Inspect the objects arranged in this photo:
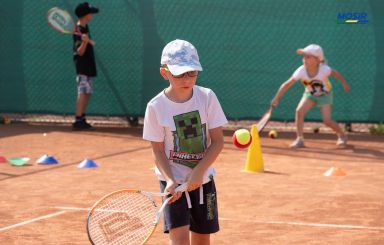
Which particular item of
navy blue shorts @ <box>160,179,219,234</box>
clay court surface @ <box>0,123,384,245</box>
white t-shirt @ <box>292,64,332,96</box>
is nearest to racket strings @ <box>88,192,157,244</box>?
navy blue shorts @ <box>160,179,219,234</box>

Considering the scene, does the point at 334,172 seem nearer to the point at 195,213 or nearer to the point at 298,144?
the point at 298,144

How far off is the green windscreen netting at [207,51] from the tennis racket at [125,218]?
8444 mm

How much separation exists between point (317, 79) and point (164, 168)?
274 inches

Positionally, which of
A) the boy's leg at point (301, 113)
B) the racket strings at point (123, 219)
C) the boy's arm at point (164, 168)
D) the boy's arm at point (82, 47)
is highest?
the boy's arm at point (164, 168)

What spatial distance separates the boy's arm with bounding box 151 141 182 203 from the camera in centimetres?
461

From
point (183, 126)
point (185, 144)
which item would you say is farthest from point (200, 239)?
point (183, 126)

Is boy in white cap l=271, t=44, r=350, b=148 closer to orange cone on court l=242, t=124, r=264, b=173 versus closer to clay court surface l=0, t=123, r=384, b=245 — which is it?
clay court surface l=0, t=123, r=384, b=245

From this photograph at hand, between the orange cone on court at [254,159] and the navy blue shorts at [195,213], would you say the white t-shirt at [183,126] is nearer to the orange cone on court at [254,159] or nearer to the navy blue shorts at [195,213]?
the navy blue shorts at [195,213]

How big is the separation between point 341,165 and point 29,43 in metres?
6.10

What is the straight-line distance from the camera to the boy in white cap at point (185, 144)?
469 cm

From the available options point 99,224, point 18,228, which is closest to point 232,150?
point 18,228

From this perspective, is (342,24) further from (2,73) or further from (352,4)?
(2,73)

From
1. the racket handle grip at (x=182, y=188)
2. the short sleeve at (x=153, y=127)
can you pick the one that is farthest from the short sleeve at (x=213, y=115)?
the racket handle grip at (x=182, y=188)

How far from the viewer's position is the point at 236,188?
27.3 ft
